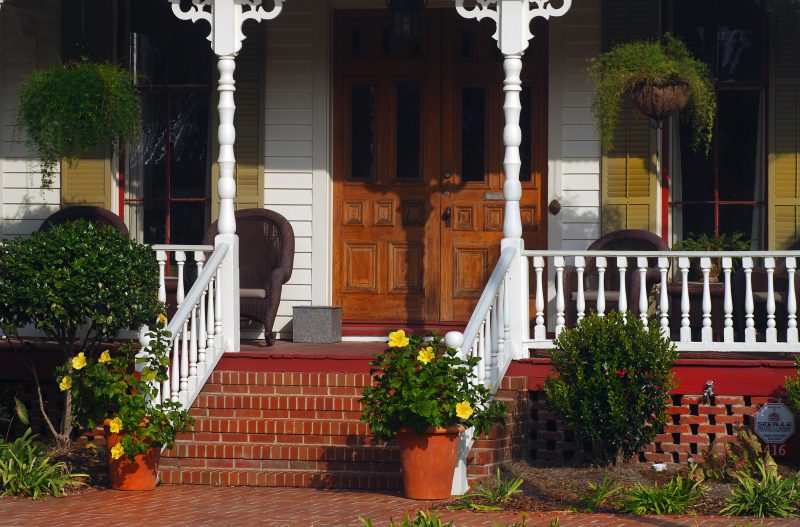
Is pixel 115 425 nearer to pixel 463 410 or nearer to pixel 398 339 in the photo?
pixel 398 339

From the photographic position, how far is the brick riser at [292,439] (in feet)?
30.3

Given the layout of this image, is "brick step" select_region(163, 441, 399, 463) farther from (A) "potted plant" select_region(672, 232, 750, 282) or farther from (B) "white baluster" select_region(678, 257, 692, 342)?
(A) "potted plant" select_region(672, 232, 750, 282)

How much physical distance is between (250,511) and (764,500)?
3.04 metres

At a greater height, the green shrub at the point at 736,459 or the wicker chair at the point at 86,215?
the wicker chair at the point at 86,215

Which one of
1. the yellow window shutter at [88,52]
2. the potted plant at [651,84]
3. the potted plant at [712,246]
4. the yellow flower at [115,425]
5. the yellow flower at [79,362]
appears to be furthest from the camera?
the yellow window shutter at [88,52]

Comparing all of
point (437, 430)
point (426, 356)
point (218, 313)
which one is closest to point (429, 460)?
point (437, 430)

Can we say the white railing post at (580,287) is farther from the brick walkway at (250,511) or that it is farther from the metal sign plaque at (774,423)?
the brick walkway at (250,511)

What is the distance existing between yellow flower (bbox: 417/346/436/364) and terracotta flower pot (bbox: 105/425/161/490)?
73.4 inches

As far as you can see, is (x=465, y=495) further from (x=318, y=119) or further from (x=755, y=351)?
(x=318, y=119)

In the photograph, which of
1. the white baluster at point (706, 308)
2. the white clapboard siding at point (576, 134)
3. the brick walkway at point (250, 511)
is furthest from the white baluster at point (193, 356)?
the white baluster at point (706, 308)

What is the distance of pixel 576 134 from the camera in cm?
1181

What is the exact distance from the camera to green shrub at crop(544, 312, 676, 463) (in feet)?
30.0

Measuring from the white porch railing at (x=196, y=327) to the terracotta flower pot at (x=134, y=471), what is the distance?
18.9 inches

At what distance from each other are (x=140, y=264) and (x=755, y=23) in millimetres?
5579
